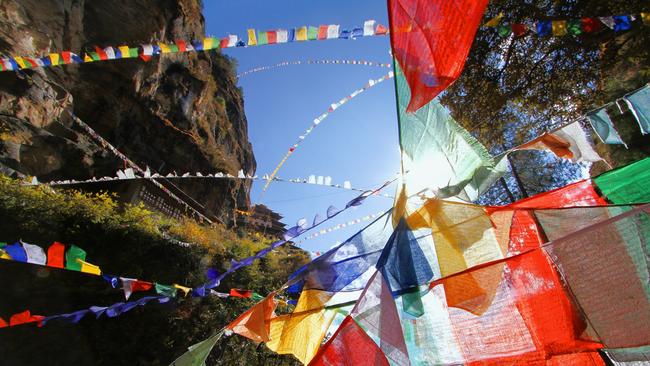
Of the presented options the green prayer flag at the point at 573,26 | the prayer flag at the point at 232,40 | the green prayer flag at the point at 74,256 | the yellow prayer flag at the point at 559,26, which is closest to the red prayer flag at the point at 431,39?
the yellow prayer flag at the point at 559,26

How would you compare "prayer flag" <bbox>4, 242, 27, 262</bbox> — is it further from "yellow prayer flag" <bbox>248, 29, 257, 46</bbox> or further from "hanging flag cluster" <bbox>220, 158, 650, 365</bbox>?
"yellow prayer flag" <bbox>248, 29, 257, 46</bbox>

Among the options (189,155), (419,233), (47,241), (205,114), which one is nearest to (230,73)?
(205,114)

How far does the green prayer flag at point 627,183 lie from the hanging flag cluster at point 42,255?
22.4 ft

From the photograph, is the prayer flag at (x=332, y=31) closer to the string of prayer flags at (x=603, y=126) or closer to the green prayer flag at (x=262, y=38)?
the green prayer flag at (x=262, y=38)

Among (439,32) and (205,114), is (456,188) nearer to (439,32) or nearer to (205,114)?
(439,32)

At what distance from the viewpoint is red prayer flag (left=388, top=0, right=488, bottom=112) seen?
82.3 inches

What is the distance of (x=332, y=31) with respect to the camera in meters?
4.96

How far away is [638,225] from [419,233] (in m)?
1.54

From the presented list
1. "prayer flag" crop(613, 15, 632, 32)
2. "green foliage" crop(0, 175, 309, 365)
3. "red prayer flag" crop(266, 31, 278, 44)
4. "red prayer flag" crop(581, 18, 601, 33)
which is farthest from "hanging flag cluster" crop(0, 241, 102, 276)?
"prayer flag" crop(613, 15, 632, 32)

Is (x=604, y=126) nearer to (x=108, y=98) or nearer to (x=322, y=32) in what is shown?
(x=322, y=32)

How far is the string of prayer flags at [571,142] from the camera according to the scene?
432 centimetres

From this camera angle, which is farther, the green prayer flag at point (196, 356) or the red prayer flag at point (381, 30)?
the red prayer flag at point (381, 30)

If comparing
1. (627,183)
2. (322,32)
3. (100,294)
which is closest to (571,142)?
(627,183)

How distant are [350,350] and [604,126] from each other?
14.4ft
